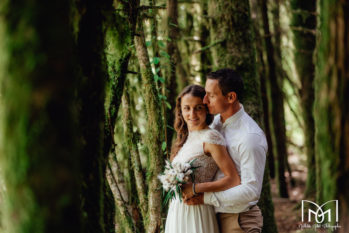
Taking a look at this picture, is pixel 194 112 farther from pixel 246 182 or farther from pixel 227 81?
pixel 246 182

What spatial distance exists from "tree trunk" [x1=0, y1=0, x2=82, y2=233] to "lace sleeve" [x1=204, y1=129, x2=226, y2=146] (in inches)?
83.7

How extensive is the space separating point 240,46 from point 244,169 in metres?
2.52

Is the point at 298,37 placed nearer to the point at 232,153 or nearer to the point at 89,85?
the point at 232,153

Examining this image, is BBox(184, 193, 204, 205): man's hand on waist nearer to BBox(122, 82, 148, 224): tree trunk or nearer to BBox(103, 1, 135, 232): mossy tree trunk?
BBox(122, 82, 148, 224): tree trunk

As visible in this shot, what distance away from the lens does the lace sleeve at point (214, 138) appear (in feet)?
11.0

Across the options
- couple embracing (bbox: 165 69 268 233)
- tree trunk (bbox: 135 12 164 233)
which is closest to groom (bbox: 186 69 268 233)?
couple embracing (bbox: 165 69 268 233)

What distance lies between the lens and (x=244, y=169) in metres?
3.20

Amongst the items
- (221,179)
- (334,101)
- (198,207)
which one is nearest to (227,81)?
(221,179)

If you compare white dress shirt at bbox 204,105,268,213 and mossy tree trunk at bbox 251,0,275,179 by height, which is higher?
mossy tree trunk at bbox 251,0,275,179

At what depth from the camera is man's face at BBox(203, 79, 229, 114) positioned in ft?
11.5

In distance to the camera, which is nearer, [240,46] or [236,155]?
[236,155]

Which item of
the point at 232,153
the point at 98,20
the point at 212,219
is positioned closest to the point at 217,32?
the point at 232,153

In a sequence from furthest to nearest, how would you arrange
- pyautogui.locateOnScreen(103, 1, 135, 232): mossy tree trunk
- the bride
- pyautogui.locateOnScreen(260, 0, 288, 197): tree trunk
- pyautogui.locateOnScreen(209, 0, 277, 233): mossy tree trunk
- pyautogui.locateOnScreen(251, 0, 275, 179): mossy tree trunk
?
pyautogui.locateOnScreen(260, 0, 288, 197): tree trunk, pyautogui.locateOnScreen(251, 0, 275, 179): mossy tree trunk, pyautogui.locateOnScreen(209, 0, 277, 233): mossy tree trunk, the bride, pyautogui.locateOnScreen(103, 1, 135, 232): mossy tree trunk

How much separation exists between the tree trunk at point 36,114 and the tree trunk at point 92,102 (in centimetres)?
31
